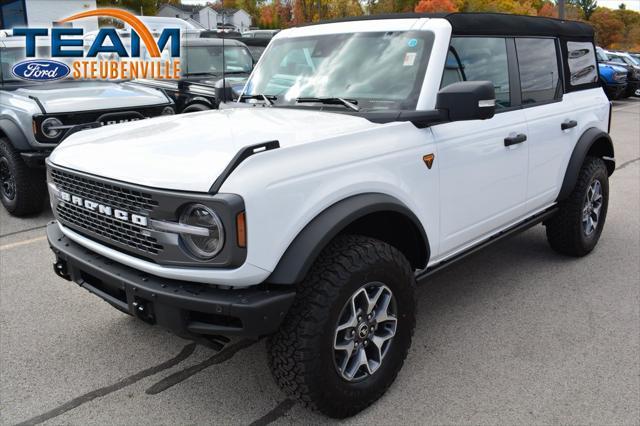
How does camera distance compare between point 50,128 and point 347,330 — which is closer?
point 347,330

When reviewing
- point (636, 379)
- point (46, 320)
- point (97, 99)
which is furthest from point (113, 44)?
point (636, 379)

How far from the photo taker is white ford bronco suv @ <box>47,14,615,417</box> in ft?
7.82

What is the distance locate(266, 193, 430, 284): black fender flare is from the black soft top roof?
132cm

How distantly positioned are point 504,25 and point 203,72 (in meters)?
6.18

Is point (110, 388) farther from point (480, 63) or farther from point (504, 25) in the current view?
point (504, 25)

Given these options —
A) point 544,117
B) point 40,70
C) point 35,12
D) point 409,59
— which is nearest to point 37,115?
point 40,70

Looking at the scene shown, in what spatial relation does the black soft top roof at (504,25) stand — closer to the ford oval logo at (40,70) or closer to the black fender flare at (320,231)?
the black fender flare at (320,231)

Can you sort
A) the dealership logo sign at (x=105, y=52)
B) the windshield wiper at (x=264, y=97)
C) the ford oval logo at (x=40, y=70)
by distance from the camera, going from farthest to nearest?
the dealership logo sign at (x=105, y=52)
the ford oval logo at (x=40, y=70)
the windshield wiper at (x=264, y=97)

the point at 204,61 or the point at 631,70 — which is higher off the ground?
the point at 204,61

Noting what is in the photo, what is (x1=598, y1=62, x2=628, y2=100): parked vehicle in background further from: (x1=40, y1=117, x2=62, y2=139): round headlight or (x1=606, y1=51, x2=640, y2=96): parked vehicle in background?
(x1=40, y1=117, x2=62, y2=139): round headlight

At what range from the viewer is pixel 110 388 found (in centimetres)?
308

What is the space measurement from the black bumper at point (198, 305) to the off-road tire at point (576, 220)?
309 centimetres

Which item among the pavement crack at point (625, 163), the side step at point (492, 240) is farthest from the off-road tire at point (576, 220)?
the pavement crack at point (625, 163)

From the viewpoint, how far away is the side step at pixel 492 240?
3.32 meters
